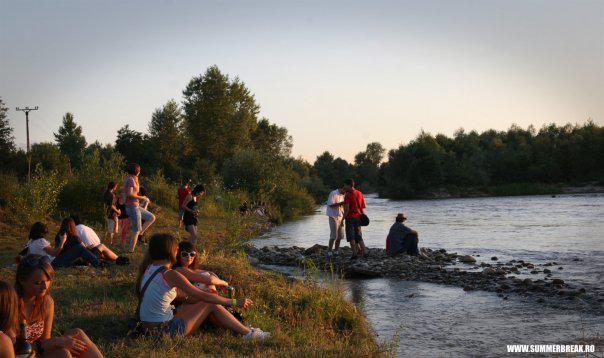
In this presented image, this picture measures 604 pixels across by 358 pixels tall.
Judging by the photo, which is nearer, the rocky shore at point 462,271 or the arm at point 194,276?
the arm at point 194,276

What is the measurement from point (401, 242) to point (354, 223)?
156 centimetres

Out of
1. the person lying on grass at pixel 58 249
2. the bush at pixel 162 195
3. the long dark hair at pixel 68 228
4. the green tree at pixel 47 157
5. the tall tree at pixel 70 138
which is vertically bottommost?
the person lying on grass at pixel 58 249

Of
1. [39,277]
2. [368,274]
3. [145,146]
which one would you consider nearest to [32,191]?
[368,274]

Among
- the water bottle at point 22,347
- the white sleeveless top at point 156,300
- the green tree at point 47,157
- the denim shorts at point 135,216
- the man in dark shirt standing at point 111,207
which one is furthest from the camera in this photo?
the green tree at point 47,157

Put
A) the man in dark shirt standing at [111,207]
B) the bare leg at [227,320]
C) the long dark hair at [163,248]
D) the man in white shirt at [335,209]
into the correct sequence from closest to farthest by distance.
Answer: the long dark hair at [163,248] < the bare leg at [227,320] < the man in dark shirt standing at [111,207] < the man in white shirt at [335,209]

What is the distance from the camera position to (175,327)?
5.85 m

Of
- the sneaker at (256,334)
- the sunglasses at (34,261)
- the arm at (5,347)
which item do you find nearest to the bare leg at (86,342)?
the sunglasses at (34,261)

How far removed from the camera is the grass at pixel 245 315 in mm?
5512

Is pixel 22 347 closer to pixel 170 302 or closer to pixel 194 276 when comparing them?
pixel 170 302

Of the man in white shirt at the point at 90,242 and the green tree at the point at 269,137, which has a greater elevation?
the green tree at the point at 269,137

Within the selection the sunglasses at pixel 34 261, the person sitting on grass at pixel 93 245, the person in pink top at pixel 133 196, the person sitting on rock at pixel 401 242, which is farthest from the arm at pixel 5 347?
the person sitting on rock at pixel 401 242

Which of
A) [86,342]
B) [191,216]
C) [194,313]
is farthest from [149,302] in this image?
[191,216]

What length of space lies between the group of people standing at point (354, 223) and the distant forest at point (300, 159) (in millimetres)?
24221

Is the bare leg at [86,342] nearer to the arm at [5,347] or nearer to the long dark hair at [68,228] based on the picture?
the arm at [5,347]
